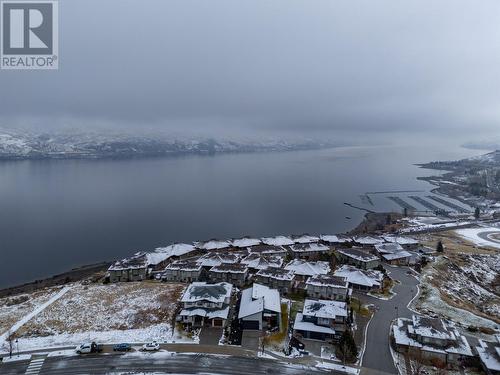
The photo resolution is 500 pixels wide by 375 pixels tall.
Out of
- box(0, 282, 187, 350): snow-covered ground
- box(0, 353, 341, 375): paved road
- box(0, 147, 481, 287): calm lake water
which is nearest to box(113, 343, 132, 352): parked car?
box(0, 353, 341, 375): paved road

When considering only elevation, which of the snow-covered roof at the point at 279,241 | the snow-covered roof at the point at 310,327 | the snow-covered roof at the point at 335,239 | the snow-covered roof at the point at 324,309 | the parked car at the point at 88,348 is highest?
the snow-covered roof at the point at 324,309

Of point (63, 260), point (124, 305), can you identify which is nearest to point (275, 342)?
point (124, 305)

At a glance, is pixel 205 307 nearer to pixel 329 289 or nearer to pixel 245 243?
pixel 329 289

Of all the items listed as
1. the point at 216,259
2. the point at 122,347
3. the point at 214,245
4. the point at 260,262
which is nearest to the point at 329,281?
the point at 260,262

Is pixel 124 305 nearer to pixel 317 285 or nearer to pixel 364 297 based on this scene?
pixel 317 285

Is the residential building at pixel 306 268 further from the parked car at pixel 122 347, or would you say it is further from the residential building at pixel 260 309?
the parked car at pixel 122 347

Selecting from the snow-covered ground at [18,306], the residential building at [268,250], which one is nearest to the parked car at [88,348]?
the snow-covered ground at [18,306]

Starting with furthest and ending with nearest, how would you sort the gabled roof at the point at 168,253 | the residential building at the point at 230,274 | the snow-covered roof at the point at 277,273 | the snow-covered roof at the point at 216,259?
the gabled roof at the point at 168,253, the snow-covered roof at the point at 216,259, the residential building at the point at 230,274, the snow-covered roof at the point at 277,273
